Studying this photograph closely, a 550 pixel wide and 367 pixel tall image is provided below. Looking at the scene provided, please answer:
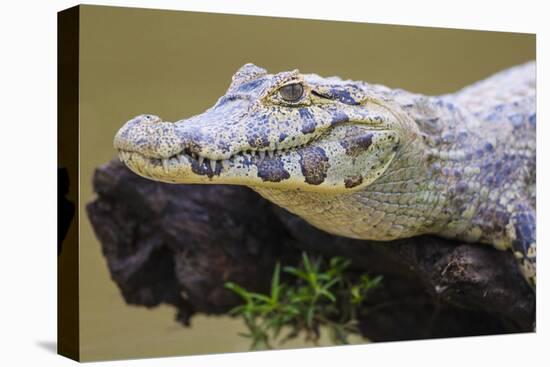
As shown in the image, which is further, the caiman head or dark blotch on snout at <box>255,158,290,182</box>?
dark blotch on snout at <box>255,158,290,182</box>

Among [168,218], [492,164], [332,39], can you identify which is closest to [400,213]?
[492,164]

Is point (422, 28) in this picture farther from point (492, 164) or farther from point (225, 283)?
point (225, 283)

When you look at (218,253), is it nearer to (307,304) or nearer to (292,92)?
(307,304)

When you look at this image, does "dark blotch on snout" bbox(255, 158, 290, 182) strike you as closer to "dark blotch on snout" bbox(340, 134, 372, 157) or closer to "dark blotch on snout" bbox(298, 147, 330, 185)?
"dark blotch on snout" bbox(298, 147, 330, 185)

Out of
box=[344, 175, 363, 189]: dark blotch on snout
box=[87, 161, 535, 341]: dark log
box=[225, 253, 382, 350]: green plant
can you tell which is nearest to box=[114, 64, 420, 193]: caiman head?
box=[344, 175, 363, 189]: dark blotch on snout

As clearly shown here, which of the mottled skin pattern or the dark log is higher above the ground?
the mottled skin pattern

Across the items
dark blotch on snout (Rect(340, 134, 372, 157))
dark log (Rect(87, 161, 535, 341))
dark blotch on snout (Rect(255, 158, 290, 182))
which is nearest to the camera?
dark blotch on snout (Rect(255, 158, 290, 182))

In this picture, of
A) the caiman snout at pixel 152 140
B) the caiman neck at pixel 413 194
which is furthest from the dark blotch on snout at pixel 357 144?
the caiman snout at pixel 152 140

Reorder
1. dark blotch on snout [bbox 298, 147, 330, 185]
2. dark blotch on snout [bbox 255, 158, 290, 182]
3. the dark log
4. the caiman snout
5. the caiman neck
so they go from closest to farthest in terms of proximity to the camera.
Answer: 1. the caiman snout
2. dark blotch on snout [bbox 255, 158, 290, 182]
3. dark blotch on snout [bbox 298, 147, 330, 185]
4. the caiman neck
5. the dark log
